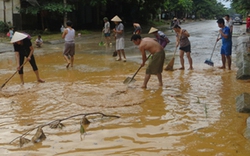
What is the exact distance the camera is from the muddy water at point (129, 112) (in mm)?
3965

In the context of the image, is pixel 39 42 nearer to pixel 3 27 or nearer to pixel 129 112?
pixel 3 27

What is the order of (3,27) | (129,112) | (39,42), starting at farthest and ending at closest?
(3,27), (39,42), (129,112)

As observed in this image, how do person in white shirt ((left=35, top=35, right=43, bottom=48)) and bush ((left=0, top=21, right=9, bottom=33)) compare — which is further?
bush ((left=0, top=21, right=9, bottom=33))

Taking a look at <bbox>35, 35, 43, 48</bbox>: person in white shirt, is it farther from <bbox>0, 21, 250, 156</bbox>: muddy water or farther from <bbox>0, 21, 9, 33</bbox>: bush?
<bbox>0, 21, 250, 156</bbox>: muddy water

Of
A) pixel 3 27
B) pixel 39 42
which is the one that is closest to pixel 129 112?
pixel 39 42

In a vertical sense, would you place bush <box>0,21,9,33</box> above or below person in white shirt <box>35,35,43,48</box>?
above

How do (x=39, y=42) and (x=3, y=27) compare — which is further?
(x=3, y=27)

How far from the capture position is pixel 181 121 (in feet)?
16.1

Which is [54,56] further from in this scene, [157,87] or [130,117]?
[130,117]

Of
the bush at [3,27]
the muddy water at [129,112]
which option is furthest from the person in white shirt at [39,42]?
the muddy water at [129,112]

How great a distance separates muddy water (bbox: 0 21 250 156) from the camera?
3965 mm

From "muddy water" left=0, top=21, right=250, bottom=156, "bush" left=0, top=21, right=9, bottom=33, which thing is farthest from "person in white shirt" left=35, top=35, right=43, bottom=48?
"muddy water" left=0, top=21, right=250, bottom=156

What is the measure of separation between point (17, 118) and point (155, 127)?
2.52 metres

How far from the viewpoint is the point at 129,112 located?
17.7 ft
